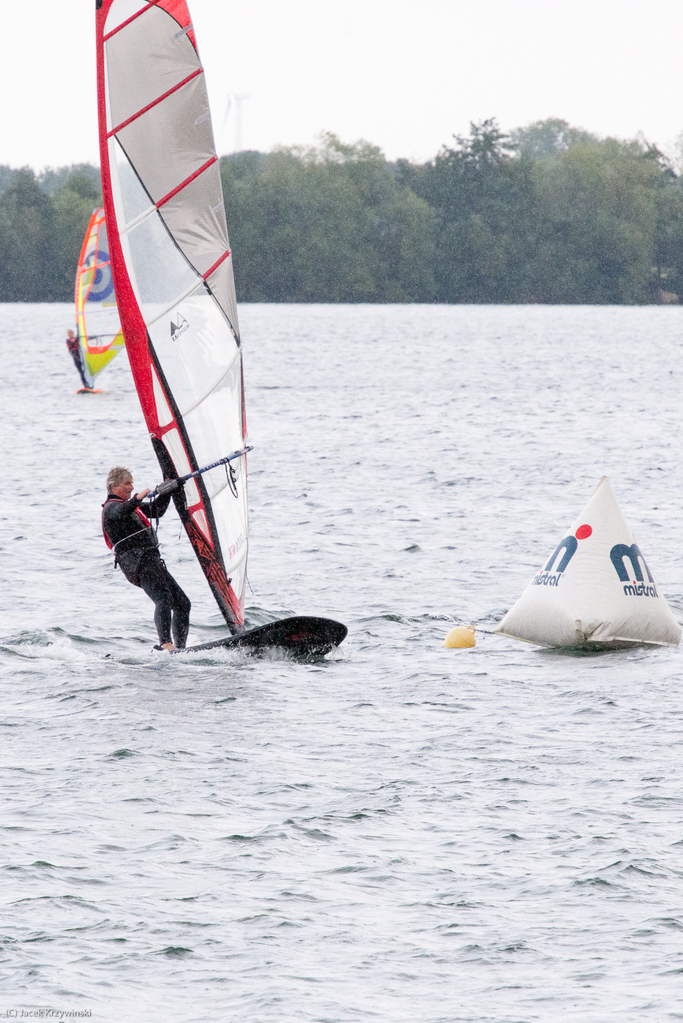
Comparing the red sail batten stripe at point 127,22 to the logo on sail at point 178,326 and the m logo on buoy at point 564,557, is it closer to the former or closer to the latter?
the logo on sail at point 178,326

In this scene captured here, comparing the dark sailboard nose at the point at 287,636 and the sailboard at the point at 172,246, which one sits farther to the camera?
the dark sailboard nose at the point at 287,636

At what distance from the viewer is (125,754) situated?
397 inches

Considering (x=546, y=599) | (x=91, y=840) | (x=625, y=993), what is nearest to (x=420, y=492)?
(x=546, y=599)

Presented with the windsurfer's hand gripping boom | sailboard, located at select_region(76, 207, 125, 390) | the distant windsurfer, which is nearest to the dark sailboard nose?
the windsurfer's hand gripping boom

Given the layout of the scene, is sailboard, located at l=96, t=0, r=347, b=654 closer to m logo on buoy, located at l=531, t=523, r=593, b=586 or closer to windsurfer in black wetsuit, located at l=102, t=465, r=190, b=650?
windsurfer in black wetsuit, located at l=102, t=465, r=190, b=650

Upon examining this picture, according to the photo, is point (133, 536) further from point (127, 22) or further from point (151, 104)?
point (127, 22)

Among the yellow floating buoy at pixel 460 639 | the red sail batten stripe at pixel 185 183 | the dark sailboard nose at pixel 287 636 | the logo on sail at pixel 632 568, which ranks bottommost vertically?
A: the yellow floating buoy at pixel 460 639

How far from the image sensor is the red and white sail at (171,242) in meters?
11.9

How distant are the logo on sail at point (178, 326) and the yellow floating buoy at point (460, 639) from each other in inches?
148

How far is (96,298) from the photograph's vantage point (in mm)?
39031

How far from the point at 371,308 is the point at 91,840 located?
110024 millimetres

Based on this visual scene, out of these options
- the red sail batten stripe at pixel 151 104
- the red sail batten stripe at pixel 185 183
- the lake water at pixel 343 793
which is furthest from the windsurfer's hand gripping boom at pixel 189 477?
the red sail batten stripe at pixel 151 104

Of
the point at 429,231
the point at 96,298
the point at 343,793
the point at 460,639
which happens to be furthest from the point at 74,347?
the point at 429,231

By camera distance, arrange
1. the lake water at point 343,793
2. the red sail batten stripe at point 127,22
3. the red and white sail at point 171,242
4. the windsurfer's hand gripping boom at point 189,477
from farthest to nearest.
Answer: the red and white sail at point 171,242 → the red sail batten stripe at point 127,22 → the windsurfer's hand gripping boom at point 189,477 → the lake water at point 343,793
